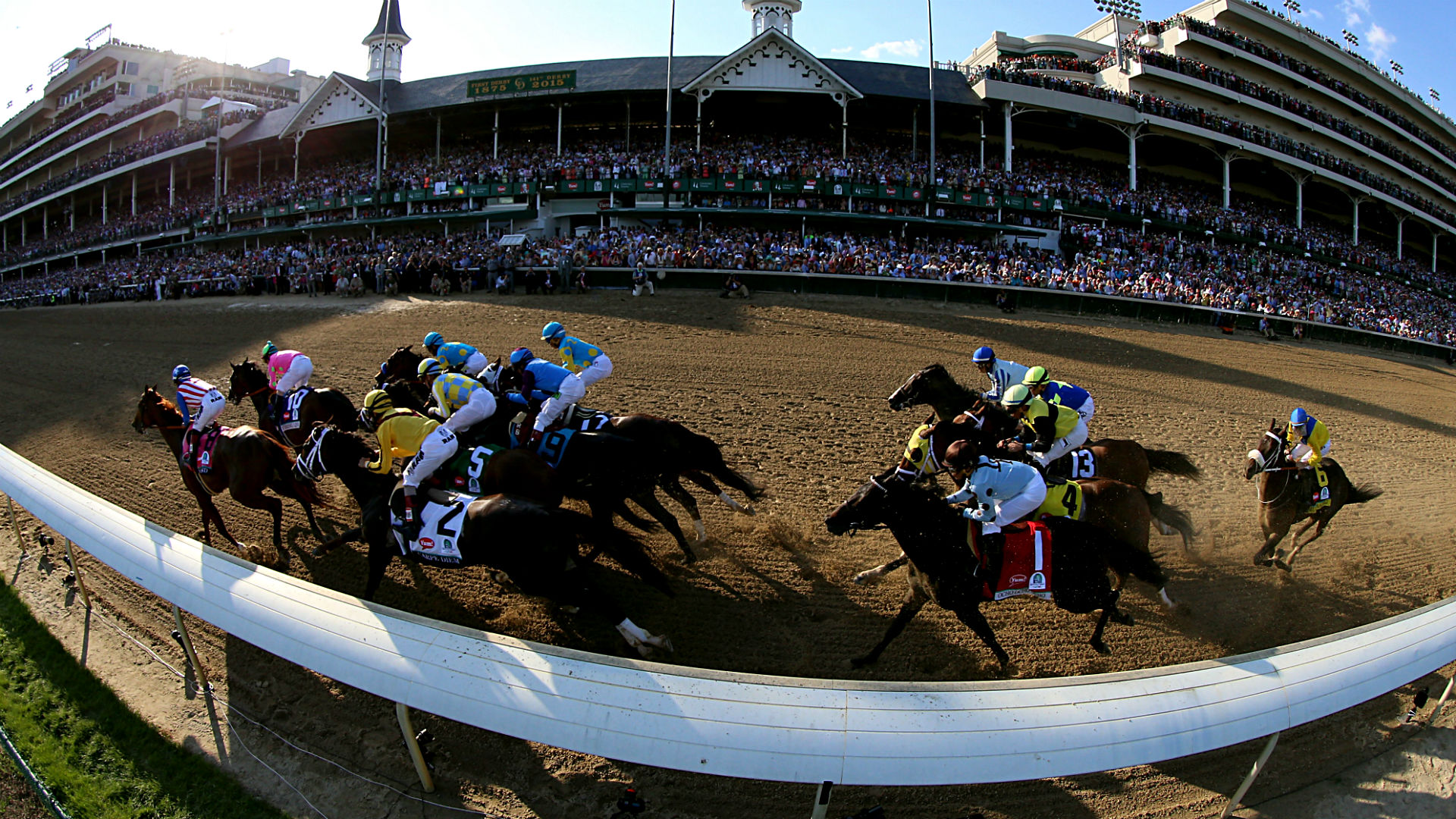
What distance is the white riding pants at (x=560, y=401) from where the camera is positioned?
6145 millimetres

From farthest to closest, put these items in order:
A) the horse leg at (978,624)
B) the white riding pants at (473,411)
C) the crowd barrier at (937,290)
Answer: the crowd barrier at (937,290) → the white riding pants at (473,411) → the horse leg at (978,624)

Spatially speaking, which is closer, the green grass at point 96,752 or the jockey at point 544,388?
the green grass at point 96,752

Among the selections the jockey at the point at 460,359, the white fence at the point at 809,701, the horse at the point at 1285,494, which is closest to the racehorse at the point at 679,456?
the jockey at the point at 460,359

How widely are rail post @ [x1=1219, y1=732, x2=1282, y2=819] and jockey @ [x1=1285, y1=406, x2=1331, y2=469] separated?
415cm

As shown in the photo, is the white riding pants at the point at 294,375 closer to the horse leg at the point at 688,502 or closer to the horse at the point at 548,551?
the horse at the point at 548,551

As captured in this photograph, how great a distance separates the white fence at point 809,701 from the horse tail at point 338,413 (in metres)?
3.24

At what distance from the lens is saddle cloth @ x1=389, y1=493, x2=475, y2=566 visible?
15.6ft

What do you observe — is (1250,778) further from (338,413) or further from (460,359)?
(338,413)

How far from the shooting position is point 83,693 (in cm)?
473

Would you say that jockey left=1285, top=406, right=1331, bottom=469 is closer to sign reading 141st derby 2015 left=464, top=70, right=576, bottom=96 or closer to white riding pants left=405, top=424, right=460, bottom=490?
white riding pants left=405, top=424, right=460, bottom=490

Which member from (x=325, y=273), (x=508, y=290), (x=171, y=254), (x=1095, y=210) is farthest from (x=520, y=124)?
(x=1095, y=210)

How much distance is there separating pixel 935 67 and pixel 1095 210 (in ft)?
34.1

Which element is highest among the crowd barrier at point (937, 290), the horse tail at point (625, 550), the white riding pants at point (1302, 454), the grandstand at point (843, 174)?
the grandstand at point (843, 174)

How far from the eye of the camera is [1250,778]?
3.69 metres
